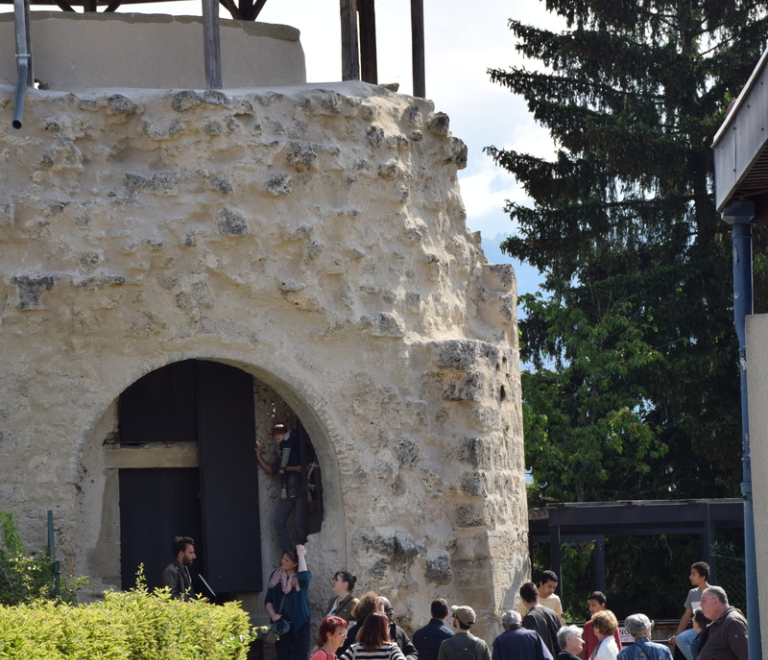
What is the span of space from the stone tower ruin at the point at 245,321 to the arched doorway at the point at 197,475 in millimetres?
23

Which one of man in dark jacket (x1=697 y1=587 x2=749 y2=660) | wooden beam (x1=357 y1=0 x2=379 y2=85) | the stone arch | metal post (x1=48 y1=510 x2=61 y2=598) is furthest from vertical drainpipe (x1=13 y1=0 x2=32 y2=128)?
man in dark jacket (x1=697 y1=587 x2=749 y2=660)

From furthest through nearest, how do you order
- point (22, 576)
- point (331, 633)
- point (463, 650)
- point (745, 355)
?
point (22, 576) → point (463, 650) → point (331, 633) → point (745, 355)

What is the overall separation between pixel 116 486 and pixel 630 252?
1150cm

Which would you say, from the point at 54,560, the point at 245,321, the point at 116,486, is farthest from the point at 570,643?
the point at 116,486

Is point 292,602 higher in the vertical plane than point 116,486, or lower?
lower

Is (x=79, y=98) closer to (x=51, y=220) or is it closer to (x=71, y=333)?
(x=51, y=220)

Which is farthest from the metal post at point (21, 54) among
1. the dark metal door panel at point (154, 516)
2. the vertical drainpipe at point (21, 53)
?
the dark metal door panel at point (154, 516)

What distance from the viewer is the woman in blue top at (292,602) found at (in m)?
12.3

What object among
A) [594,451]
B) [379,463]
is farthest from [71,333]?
[594,451]

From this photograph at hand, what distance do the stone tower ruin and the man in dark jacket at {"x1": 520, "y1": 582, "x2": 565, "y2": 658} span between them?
222cm

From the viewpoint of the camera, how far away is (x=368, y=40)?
1638cm

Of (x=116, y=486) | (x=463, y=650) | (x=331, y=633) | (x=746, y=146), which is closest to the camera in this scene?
(x=746, y=146)

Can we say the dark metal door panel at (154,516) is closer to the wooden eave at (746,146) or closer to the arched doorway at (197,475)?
the arched doorway at (197,475)

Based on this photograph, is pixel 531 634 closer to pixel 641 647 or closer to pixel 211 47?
pixel 641 647
